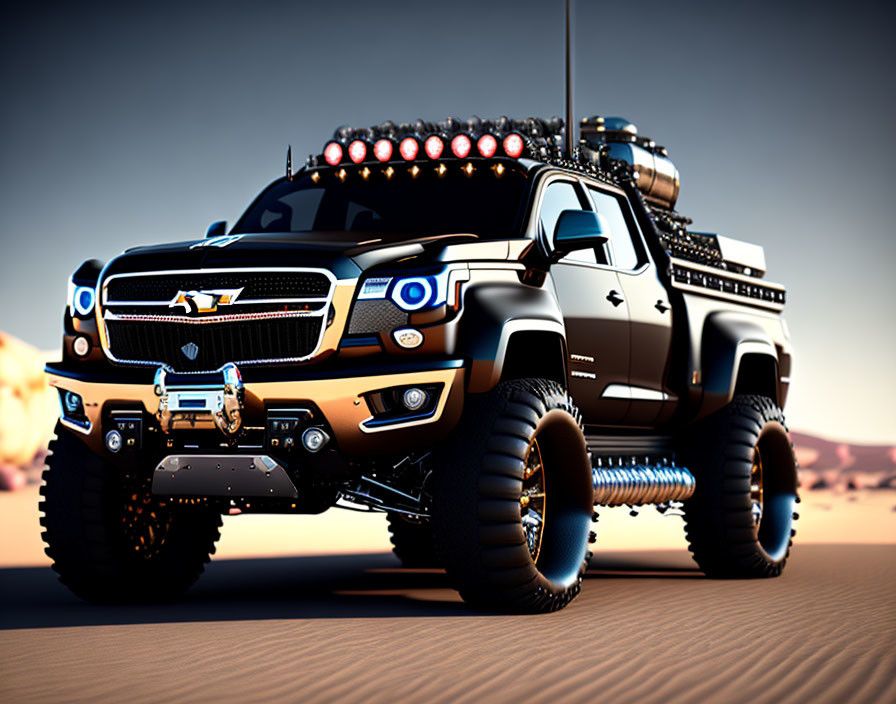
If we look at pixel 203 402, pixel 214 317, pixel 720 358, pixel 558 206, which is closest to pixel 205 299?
pixel 214 317

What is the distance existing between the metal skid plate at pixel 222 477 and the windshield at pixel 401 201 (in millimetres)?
1691

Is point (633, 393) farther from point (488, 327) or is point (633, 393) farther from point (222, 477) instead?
point (222, 477)

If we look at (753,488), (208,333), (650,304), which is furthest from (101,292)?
(753,488)

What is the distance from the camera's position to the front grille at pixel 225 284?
7734mm

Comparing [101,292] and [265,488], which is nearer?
[265,488]

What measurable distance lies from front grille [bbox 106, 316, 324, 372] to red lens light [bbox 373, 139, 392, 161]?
7.06ft

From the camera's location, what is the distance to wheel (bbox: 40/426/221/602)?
866cm

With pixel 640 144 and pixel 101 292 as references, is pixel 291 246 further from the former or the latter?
pixel 640 144

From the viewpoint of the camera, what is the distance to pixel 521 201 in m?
8.91

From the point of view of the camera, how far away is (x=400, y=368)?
7.55m

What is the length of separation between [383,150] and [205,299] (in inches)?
84.2

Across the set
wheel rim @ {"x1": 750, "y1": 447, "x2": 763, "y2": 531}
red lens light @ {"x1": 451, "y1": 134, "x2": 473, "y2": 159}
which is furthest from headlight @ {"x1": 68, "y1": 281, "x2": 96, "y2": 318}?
wheel rim @ {"x1": 750, "y1": 447, "x2": 763, "y2": 531}

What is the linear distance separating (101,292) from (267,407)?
4.54 ft

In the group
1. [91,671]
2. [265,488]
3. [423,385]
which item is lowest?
[91,671]
